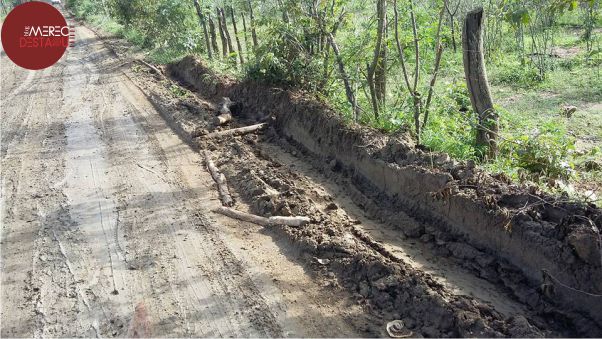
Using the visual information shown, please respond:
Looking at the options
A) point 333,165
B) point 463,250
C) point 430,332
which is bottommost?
point 430,332

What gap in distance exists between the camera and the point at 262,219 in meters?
6.58

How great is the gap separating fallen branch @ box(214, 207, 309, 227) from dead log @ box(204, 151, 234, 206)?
225 millimetres

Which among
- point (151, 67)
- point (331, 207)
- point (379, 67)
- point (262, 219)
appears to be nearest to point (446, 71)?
point (379, 67)

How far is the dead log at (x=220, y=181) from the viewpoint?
7.23 meters

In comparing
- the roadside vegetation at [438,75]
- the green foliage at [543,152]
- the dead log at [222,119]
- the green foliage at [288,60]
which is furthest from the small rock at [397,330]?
the dead log at [222,119]

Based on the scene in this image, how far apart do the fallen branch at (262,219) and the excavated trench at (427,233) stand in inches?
4.1

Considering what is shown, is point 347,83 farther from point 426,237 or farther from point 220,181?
point 426,237

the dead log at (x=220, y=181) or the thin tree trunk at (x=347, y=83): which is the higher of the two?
the thin tree trunk at (x=347, y=83)

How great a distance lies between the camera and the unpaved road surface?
4.92m

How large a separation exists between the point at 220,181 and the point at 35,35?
1144 centimetres

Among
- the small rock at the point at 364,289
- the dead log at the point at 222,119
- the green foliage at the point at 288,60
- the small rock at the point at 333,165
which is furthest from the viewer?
the dead log at the point at 222,119

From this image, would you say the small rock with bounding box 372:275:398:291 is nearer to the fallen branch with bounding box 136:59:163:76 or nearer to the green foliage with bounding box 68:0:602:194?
the green foliage with bounding box 68:0:602:194

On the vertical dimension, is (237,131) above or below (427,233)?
above

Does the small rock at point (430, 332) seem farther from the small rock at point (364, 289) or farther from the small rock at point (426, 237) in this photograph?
the small rock at point (426, 237)
